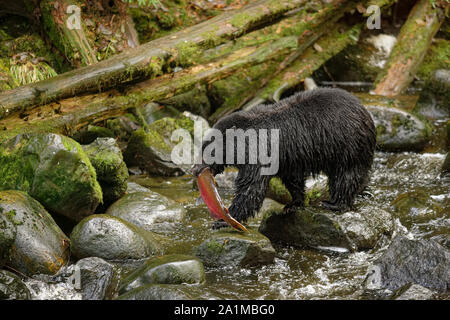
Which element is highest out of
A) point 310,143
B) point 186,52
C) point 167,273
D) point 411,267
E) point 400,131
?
point 186,52

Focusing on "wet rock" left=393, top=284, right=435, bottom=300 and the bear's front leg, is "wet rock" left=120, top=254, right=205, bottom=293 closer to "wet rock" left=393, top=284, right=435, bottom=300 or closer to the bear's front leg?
the bear's front leg

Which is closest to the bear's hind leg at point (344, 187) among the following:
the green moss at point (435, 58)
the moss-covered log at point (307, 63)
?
the moss-covered log at point (307, 63)

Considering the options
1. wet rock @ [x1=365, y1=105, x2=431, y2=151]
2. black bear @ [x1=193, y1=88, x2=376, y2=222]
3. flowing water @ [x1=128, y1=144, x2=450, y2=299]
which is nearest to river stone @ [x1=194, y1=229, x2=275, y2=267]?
flowing water @ [x1=128, y1=144, x2=450, y2=299]

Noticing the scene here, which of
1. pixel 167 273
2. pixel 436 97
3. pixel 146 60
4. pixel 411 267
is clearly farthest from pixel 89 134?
pixel 436 97

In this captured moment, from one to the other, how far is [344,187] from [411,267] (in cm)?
138

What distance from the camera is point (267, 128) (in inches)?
212

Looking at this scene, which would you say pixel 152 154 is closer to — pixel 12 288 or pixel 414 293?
pixel 12 288

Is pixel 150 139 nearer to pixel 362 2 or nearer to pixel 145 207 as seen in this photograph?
pixel 145 207

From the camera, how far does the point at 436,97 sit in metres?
9.06

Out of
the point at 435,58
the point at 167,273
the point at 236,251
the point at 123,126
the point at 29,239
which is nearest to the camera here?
the point at 167,273

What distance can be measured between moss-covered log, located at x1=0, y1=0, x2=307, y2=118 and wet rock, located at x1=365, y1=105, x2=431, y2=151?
2.31m

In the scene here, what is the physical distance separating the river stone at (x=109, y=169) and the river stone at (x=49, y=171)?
59cm
